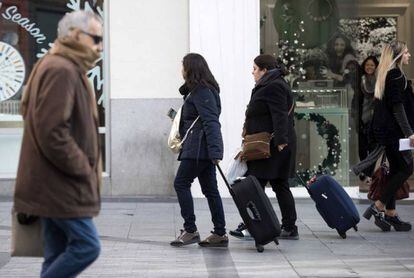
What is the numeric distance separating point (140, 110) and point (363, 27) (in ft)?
10.8

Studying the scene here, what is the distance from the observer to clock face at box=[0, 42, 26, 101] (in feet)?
39.0

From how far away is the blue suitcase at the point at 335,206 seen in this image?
8.81 meters

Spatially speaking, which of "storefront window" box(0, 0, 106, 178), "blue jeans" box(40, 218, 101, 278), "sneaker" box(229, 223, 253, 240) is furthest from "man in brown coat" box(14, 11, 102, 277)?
"storefront window" box(0, 0, 106, 178)

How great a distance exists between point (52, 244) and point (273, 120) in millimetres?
3631

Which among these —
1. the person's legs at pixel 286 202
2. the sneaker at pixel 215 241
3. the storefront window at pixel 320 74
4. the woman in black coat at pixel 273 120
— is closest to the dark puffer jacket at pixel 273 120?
the woman in black coat at pixel 273 120

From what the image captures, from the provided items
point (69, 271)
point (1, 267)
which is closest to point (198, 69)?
point (1, 267)

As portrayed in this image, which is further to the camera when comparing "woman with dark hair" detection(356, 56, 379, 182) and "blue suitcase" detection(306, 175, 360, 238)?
"woman with dark hair" detection(356, 56, 379, 182)

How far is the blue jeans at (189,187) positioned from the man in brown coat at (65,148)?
3190 mm

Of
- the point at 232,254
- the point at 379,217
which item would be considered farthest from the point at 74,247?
the point at 379,217

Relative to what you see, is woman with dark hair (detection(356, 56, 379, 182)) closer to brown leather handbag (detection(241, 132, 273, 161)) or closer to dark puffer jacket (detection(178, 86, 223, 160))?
brown leather handbag (detection(241, 132, 273, 161))

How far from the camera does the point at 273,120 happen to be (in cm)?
838

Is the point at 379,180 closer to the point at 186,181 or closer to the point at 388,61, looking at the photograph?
the point at 388,61

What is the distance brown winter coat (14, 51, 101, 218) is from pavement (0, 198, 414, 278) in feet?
7.74

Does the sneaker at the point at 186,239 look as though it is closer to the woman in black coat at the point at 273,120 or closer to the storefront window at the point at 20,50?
the woman in black coat at the point at 273,120
